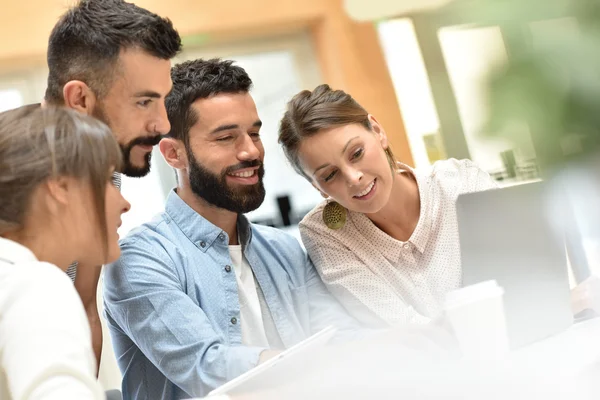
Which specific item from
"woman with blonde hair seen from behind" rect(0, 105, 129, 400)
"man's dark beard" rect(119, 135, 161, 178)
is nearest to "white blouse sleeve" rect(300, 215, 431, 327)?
"man's dark beard" rect(119, 135, 161, 178)

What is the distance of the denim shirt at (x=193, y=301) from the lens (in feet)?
2.32

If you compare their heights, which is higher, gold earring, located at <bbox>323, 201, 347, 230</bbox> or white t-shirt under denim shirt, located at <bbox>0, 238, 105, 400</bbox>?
white t-shirt under denim shirt, located at <bbox>0, 238, 105, 400</bbox>

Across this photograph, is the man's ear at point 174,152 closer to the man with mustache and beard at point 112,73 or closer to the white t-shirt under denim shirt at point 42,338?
the man with mustache and beard at point 112,73

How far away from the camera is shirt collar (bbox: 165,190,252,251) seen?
32.5 inches

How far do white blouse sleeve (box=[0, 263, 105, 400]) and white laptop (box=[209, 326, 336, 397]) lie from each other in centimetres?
11

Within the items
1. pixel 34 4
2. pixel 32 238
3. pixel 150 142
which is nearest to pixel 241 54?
pixel 34 4

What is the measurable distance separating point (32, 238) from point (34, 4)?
2.62ft

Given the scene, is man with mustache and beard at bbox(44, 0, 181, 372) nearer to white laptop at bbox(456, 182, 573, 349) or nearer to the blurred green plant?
white laptop at bbox(456, 182, 573, 349)

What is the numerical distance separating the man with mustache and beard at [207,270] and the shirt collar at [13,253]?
268mm

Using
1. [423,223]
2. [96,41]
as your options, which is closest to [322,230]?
[423,223]

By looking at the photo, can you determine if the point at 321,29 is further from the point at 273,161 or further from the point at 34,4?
the point at 34,4

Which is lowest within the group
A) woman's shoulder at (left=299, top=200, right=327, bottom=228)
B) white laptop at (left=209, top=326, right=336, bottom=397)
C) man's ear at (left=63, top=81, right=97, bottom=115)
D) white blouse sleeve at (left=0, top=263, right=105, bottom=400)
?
white laptop at (left=209, top=326, right=336, bottom=397)

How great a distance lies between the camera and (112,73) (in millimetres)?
736

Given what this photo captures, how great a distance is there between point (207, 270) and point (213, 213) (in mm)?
85
